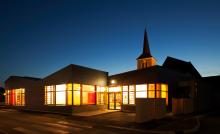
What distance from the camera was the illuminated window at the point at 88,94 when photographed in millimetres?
26841

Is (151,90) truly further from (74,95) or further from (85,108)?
(74,95)

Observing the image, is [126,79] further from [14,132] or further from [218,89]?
[218,89]

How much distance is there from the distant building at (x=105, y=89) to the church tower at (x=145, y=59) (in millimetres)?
25030

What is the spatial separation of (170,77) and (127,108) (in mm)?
6353

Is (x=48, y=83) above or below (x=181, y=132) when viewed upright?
above

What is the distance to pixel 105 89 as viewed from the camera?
3017 centimetres

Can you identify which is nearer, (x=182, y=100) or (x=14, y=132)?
(x=14, y=132)

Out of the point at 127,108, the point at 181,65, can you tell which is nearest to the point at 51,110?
the point at 127,108

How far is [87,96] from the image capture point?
2736 cm

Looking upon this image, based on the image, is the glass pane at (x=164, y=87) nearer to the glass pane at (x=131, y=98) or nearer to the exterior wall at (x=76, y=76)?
the glass pane at (x=131, y=98)

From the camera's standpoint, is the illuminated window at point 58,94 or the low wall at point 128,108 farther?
the low wall at point 128,108

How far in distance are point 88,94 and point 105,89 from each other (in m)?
3.38

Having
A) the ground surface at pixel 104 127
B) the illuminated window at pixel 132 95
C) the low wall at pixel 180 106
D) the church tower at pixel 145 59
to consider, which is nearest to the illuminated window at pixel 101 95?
the illuminated window at pixel 132 95

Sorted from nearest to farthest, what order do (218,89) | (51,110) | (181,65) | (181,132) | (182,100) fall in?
(181,132), (182,100), (51,110), (218,89), (181,65)
